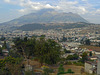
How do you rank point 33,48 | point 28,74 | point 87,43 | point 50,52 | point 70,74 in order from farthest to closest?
point 87,43 → point 33,48 → point 50,52 → point 70,74 → point 28,74

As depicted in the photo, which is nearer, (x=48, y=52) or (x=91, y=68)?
(x=91, y=68)

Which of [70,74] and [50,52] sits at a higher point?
[50,52]

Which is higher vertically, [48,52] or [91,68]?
[48,52]

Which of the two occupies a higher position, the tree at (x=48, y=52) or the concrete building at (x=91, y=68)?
the tree at (x=48, y=52)

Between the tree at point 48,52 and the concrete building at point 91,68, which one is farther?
the tree at point 48,52

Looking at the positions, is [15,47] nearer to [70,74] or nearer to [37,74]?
[37,74]

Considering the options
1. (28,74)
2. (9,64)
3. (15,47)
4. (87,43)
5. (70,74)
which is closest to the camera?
(28,74)

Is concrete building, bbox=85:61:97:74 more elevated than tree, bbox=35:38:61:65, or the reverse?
tree, bbox=35:38:61:65

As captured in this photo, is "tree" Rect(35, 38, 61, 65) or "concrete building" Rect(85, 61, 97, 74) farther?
"tree" Rect(35, 38, 61, 65)

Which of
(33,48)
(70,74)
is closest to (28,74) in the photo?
(70,74)

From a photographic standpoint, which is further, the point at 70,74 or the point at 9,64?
the point at 70,74
